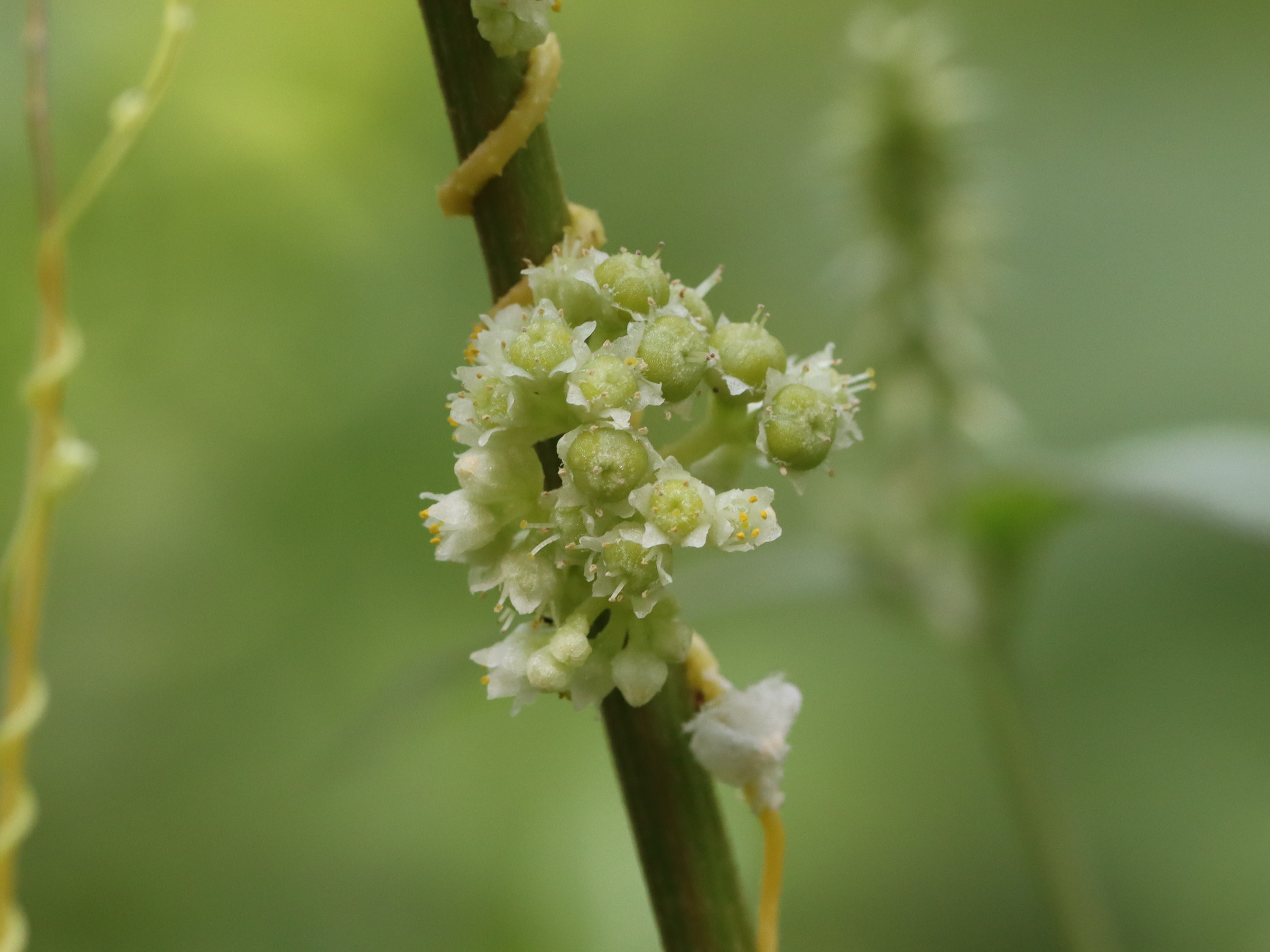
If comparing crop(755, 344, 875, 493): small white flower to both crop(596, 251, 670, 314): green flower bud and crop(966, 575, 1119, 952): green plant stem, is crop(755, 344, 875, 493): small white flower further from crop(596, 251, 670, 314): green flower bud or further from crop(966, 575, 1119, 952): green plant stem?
crop(966, 575, 1119, 952): green plant stem

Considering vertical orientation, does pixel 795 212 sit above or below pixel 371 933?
above

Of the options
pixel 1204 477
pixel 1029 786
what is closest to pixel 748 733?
pixel 1204 477

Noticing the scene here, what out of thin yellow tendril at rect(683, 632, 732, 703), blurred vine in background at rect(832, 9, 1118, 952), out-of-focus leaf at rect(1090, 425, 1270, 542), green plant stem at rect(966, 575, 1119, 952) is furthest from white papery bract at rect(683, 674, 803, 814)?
green plant stem at rect(966, 575, 1119, 952)

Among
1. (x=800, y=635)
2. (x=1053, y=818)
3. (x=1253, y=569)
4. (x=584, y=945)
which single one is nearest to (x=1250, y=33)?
(x=1253, y=569)

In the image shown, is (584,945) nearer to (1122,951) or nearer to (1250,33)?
(1122,951)

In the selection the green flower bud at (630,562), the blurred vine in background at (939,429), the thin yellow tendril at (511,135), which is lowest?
the green flower bud at (630,562)

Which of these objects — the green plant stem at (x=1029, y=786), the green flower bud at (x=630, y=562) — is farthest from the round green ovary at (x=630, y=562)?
the green plant stem at (x=1029, y=786)

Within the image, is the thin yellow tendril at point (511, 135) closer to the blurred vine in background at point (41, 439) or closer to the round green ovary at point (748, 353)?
the round green ovary at point (748, 353)
